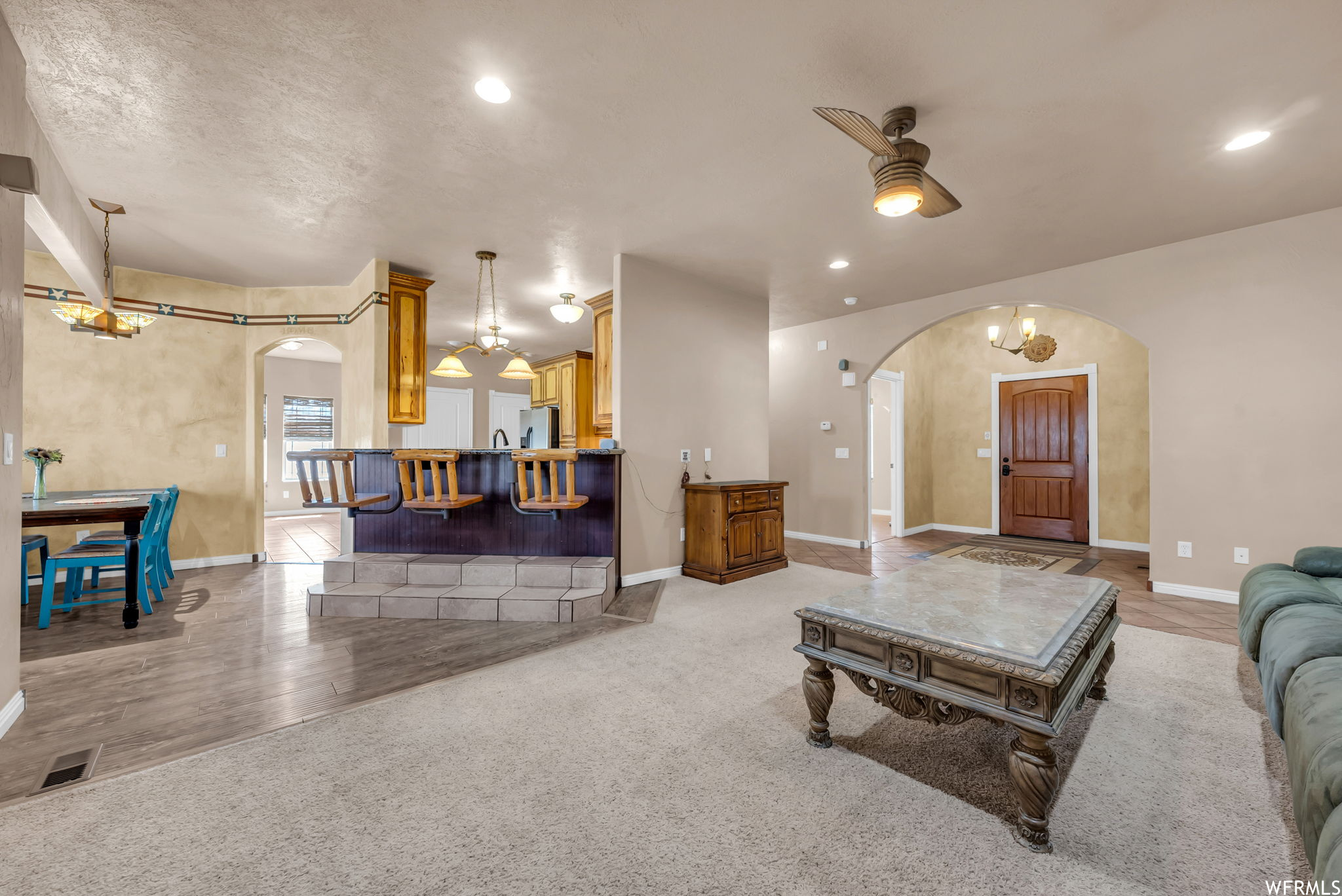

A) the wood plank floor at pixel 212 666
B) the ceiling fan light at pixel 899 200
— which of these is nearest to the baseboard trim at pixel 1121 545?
the wood plank floor at pixel 212 666

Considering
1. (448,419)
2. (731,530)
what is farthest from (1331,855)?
(448,419)

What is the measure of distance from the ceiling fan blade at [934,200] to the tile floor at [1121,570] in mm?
3004

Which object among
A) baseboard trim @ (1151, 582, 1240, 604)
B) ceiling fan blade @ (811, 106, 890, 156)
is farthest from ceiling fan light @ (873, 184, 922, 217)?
baseboard trim @ (1151, 582, 1240, 604)

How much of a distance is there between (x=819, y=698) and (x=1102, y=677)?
1398 millimetres

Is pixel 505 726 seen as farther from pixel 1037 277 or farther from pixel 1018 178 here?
pixel 1037 277

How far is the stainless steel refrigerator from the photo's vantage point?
20.3ft

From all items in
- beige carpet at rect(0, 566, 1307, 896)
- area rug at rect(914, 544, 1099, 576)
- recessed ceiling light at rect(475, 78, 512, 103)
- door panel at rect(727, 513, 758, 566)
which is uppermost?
recessed ceiling light at rect(475, 78, 512, 103)

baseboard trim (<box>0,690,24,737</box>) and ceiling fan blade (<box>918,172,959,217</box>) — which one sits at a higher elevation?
ceiling fan blade (<box>918,172,959,217</box>)

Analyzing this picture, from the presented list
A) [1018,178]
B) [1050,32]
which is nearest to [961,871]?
[1050,32]

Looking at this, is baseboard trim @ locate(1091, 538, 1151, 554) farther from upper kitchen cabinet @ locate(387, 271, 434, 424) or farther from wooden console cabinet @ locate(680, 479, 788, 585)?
upper kitchen cabinet @ locate(387, 271, 434, 424)

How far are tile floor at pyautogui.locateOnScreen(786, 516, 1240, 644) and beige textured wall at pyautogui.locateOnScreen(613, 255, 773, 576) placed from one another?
1321 millimetres

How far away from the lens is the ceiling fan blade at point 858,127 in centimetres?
202

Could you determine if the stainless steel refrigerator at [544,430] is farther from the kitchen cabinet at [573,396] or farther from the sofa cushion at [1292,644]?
the sofa cushion at [1292,644]

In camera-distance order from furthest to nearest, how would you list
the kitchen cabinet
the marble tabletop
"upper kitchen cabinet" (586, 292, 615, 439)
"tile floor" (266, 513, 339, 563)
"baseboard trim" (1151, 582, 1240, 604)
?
the kitchen cabinet, "tile floor" (266, 513, 339, 563), "upper kitchen cabinet" (586, 292, 615, 439), "baseboard trim" (1151, 582, 1240, 604), the marble tabletop
